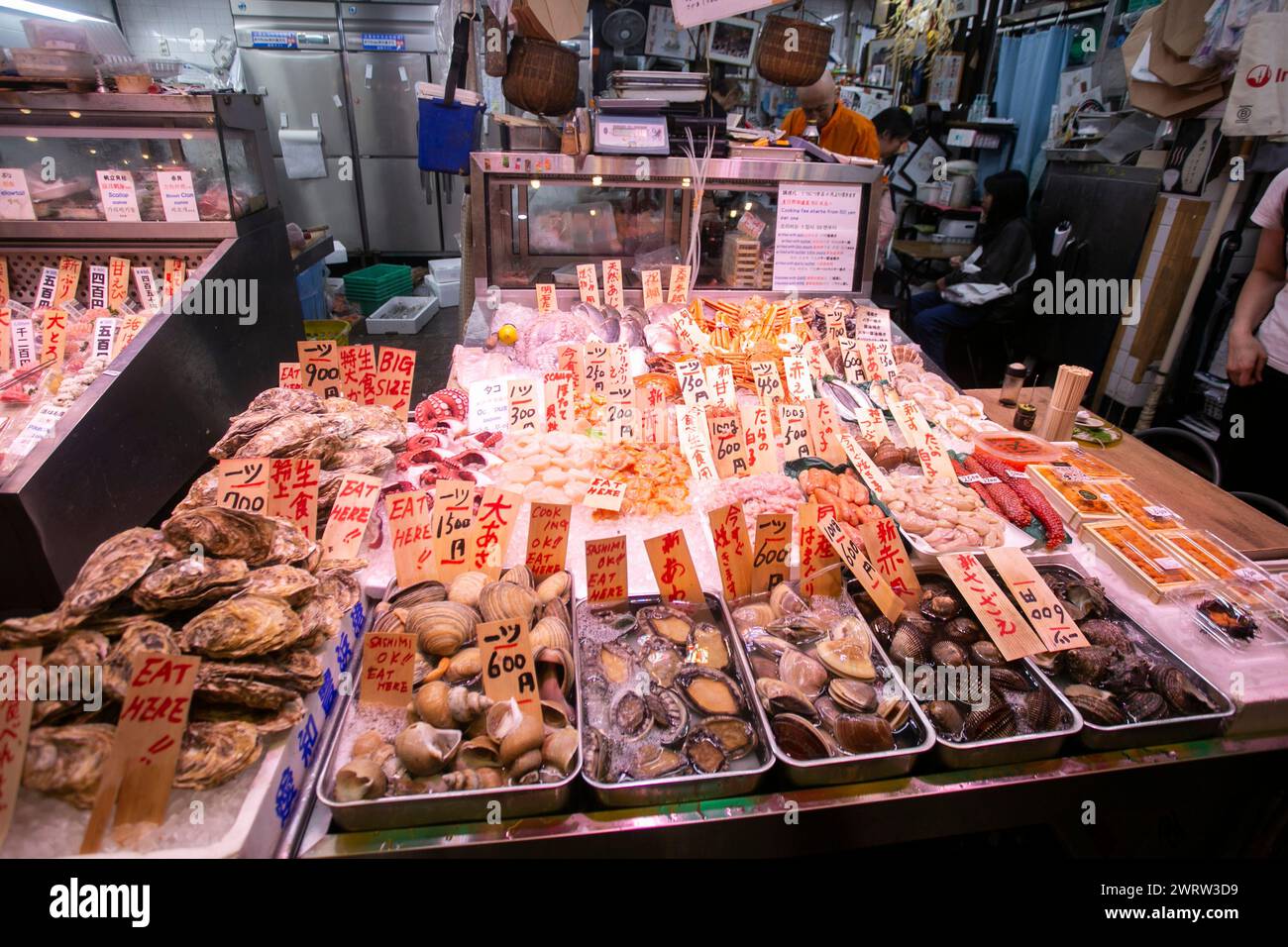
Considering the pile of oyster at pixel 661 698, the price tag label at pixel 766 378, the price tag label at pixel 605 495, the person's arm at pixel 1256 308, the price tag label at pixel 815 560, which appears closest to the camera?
the pile of oyster at pixel 661 698

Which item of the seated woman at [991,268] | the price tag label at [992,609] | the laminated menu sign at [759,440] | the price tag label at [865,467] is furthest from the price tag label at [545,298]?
the seated woman at [991,268]

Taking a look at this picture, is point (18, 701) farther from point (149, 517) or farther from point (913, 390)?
point (913, 390)

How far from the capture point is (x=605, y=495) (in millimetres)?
2182

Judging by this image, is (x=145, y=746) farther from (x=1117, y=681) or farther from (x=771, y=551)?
(x=1117, y=681)

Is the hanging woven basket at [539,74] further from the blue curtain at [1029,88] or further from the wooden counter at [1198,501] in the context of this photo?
the blue curtain at [1029,88]

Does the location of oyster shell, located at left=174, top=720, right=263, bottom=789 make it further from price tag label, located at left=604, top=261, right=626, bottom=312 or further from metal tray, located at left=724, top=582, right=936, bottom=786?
price tag label, located at left=604, top=261, right=626, bottom=312

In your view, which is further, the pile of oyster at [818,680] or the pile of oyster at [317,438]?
the pile of oyster at [317,438]

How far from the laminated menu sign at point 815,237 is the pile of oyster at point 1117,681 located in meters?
2.30

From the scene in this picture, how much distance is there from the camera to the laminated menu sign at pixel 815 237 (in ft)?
11.1

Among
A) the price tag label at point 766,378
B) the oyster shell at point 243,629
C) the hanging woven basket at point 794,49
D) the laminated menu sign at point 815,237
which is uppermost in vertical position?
the hanging woven basket at point 794,49

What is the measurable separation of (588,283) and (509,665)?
2.46 m

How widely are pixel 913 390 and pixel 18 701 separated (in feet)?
10.2

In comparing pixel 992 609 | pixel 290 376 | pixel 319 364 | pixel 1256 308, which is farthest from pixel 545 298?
pixel 1256 308

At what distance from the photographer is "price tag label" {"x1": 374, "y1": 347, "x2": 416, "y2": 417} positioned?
2643 millimetres
